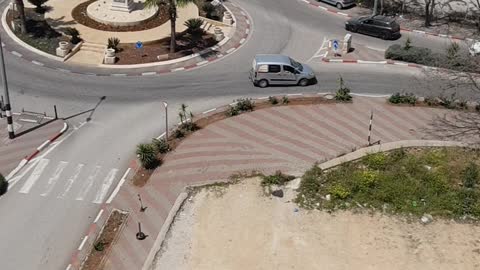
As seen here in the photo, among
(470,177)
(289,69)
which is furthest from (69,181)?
(470,177)

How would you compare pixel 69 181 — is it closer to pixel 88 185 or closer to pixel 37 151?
pixel 88 185

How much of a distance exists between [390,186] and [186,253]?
12994 mm

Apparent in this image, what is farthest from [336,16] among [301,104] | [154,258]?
[154,258]

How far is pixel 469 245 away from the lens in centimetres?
3675

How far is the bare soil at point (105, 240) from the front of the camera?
3578 cm

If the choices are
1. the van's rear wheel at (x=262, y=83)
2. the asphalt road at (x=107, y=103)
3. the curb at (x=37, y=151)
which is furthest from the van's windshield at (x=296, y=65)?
the curb at (x=37, y=151)

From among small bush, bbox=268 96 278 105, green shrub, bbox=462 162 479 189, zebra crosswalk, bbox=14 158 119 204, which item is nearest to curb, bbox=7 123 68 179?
zebra crosswalk, bbox=14 158 119 204

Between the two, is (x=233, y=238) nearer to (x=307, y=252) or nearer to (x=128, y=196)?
(x=307, y=252)

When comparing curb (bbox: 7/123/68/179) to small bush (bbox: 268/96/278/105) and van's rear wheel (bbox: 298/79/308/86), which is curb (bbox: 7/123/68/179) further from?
van's rear wheel (bbox: 298/79/308/86)

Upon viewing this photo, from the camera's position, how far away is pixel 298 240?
3681 centimetres

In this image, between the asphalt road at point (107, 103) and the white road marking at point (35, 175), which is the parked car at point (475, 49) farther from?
the white road marking at point (35, 175)

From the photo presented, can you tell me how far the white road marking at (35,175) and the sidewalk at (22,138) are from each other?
4.52ft

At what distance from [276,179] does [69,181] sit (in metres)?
12.9

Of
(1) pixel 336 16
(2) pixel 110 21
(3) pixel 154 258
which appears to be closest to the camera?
(3) pixel 154 258
